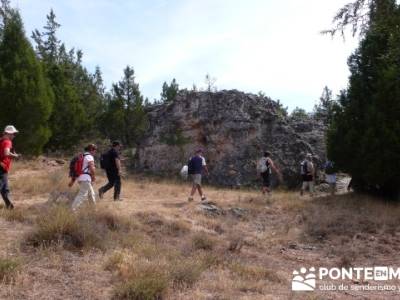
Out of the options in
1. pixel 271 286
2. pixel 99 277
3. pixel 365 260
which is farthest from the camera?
pixel 365 260

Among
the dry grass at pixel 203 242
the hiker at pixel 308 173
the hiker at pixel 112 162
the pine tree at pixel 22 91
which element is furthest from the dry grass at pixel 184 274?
the pine tree at pixel 22 91

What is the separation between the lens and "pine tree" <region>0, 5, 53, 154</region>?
2161 cm

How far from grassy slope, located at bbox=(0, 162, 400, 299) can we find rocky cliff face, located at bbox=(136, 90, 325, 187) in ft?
17.4

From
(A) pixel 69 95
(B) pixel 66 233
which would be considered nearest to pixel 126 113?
(A) pixel 69 95

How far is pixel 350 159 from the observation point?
674 inches

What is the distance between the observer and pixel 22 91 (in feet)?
71.6

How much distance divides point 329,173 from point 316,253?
7.80 m

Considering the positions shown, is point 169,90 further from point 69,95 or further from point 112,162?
point 112,162

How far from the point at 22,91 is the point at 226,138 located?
959cm

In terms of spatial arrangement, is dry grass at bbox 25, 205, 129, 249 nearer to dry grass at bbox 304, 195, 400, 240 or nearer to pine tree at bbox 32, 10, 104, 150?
dry grass at bbox 304, 195, 400, 240

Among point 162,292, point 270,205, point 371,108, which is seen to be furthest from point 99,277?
point 371,108

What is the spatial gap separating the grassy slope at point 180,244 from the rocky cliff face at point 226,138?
529cm

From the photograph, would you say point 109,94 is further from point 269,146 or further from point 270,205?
point 270,205

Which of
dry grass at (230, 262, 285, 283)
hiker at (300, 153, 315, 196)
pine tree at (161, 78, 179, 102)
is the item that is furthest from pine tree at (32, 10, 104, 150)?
dry grass at (230, 262, 285, 283)
